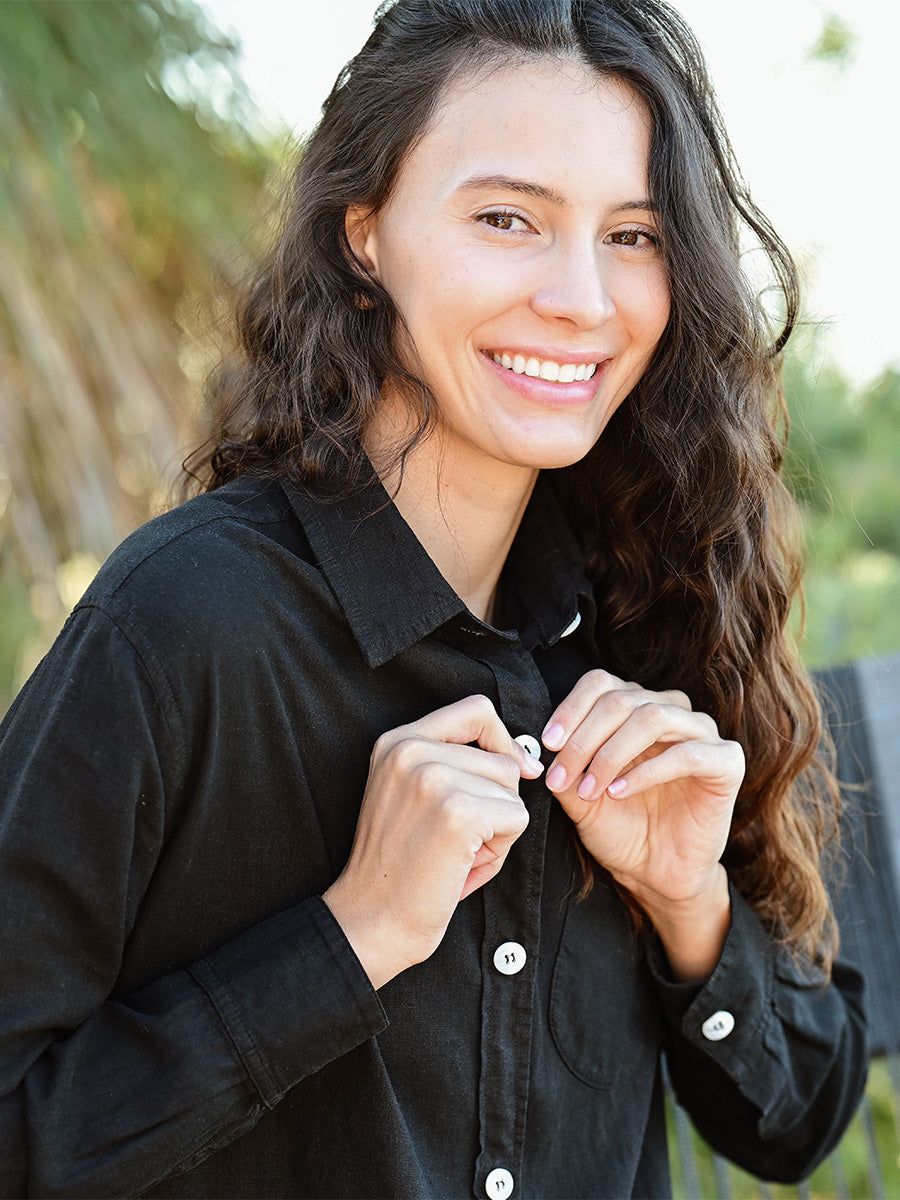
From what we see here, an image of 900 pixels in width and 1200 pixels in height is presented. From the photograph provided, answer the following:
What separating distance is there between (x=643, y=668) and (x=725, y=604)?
A: 12cm

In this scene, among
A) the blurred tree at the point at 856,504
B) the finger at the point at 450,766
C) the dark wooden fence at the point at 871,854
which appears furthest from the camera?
the blurred tree at the point at 856,504

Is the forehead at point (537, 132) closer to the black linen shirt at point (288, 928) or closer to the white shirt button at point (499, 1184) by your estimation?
the black linen shirt at point (288, 928)

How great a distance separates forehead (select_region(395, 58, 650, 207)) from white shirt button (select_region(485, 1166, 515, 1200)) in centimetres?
95

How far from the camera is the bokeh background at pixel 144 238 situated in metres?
2.60

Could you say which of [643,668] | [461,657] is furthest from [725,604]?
[461,657]

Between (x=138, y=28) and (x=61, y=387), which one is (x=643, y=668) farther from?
(x=138, y=28)

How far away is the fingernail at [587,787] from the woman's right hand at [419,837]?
0.44 ft

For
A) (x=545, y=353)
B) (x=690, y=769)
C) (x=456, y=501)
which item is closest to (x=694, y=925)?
(x=690, y=769)

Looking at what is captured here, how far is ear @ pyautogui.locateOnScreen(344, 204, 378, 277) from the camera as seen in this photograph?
131 centimetres

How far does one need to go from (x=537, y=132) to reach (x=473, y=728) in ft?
1.88

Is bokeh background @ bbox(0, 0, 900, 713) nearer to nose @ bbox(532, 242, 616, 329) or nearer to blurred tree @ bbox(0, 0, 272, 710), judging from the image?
blurred tree @ bbox(0, 0, 272, 710)

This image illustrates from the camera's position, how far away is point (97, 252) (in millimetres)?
2746

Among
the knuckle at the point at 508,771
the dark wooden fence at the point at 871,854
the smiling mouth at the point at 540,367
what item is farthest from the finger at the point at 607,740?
the dark wooden fence at the point at 871,854

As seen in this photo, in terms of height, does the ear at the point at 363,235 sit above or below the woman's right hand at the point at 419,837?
above
